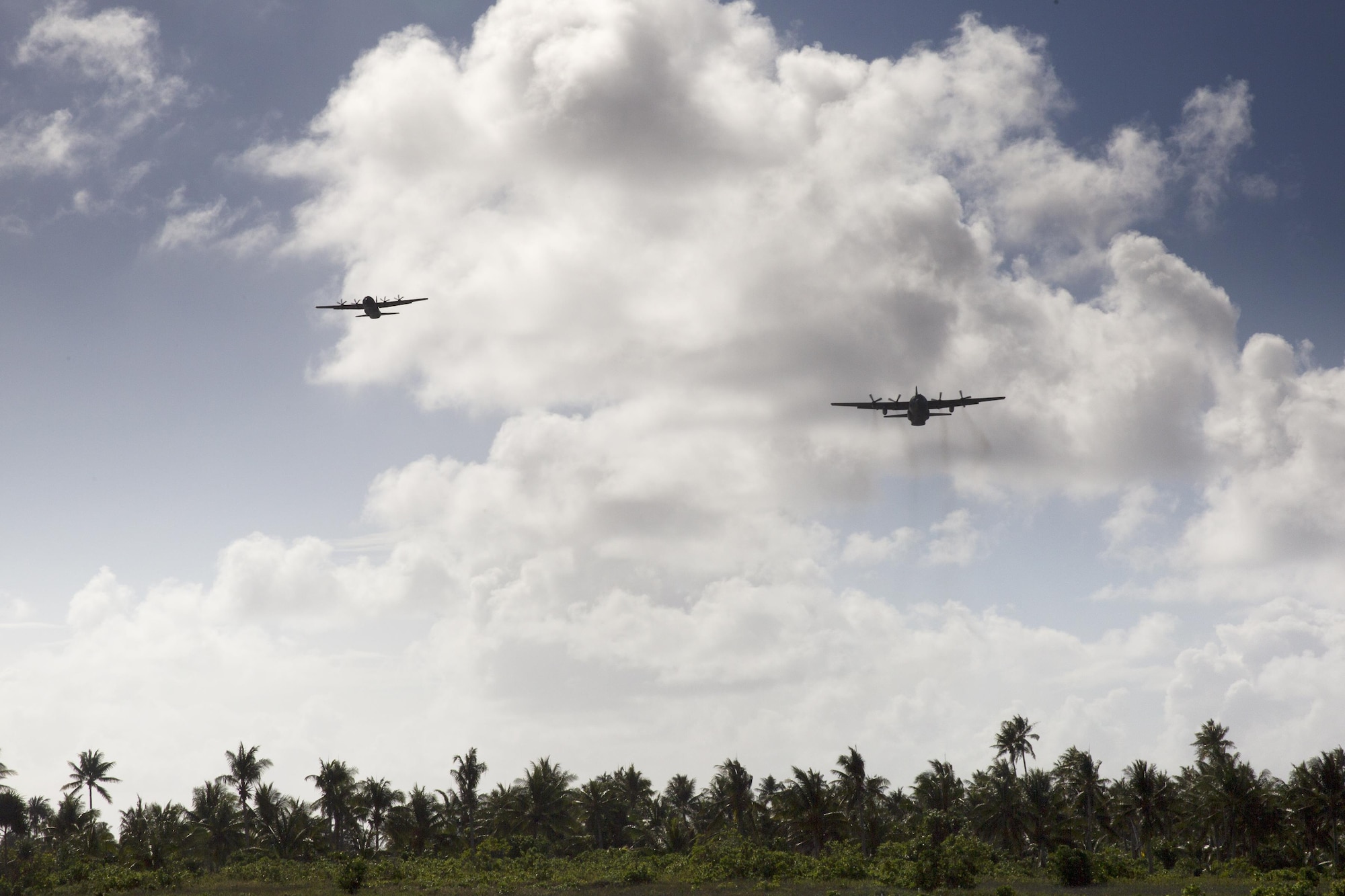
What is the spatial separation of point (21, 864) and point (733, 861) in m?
48.1

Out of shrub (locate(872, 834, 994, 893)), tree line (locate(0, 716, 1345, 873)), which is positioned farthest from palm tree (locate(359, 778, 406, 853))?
shrub (locate(872, 834, 994, 893))

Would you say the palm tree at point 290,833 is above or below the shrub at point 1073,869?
above

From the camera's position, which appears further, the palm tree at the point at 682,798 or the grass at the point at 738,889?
the palm tree at the point at 682,798

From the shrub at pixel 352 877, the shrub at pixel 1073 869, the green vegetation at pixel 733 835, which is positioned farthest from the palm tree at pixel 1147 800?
the shrub at pixel 352 877

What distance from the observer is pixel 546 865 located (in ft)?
243

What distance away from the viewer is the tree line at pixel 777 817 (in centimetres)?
8131

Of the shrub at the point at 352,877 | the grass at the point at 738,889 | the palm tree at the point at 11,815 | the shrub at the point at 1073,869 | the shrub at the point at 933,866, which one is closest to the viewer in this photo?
the grass at the point at 738,889

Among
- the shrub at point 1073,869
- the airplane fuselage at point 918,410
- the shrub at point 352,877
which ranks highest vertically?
the airplane fuselage at point 918,410

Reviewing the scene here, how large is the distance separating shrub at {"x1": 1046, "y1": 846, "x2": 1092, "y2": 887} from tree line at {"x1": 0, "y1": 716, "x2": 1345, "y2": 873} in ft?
16.9

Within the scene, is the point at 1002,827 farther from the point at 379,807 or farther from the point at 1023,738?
the point at 379,807

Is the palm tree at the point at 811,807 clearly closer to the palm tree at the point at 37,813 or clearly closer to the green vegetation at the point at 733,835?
the green vegetation at the point at 733,835

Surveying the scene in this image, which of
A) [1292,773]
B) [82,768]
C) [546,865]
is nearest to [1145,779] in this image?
[1292,773]

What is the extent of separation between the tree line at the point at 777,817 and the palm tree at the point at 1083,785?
0.17 m

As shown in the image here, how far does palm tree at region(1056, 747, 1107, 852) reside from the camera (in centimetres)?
8994
